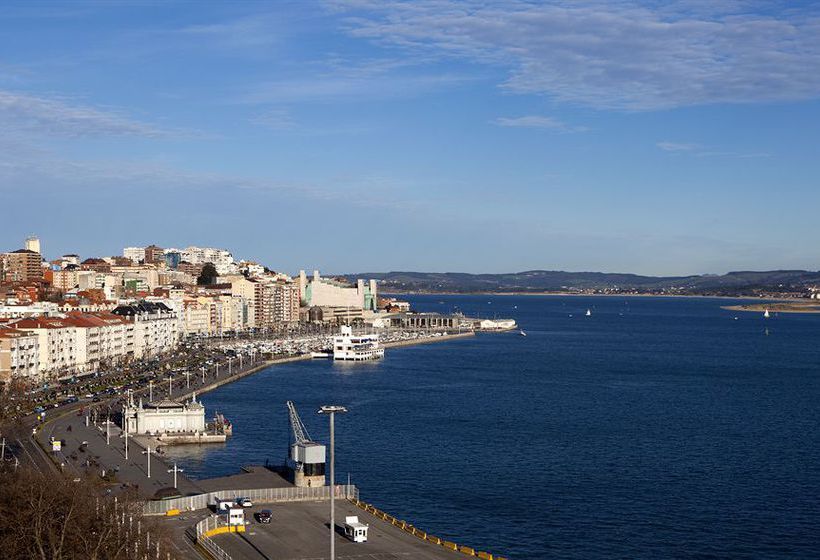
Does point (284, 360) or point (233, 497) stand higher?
point (233, 497)

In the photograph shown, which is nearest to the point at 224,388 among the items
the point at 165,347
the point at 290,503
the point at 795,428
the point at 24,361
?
the point at 24,361

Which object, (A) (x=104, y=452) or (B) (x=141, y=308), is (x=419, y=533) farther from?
(B) (x=141, y=308)

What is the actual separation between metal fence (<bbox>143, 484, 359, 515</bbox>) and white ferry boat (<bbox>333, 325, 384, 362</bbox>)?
4855cm

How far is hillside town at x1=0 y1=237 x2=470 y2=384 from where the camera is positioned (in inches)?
2154

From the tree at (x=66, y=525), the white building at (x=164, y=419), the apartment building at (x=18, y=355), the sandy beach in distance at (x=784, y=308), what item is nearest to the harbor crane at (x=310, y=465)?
the tree at (x=66, y=525)

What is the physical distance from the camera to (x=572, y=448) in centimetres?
3450

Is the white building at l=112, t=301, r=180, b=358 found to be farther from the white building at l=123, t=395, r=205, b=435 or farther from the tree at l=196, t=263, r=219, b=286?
the tree at l=196, t=263, r=219, b=286

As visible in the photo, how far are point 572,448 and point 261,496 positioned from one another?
500 inches

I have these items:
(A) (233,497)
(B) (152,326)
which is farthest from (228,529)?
(B) (152,326)

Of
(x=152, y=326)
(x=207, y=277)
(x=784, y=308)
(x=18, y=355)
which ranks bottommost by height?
(x=784, y=308)

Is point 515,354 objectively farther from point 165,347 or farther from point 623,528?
point 623,528

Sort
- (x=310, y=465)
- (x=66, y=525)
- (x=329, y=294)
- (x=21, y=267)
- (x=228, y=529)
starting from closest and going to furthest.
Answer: (x=66, y=525), (x=228, y=529), (x=310, y=465), (x=21, y=267), (x=329, y=294)

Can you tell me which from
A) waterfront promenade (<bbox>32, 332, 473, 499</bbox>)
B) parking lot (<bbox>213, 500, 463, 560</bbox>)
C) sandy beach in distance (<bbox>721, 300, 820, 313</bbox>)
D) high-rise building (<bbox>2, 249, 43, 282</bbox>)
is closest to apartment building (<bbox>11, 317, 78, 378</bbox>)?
waterfront promenade (<bbox>32, 332, 473, 499</bbox>)

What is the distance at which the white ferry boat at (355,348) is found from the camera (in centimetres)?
7450
